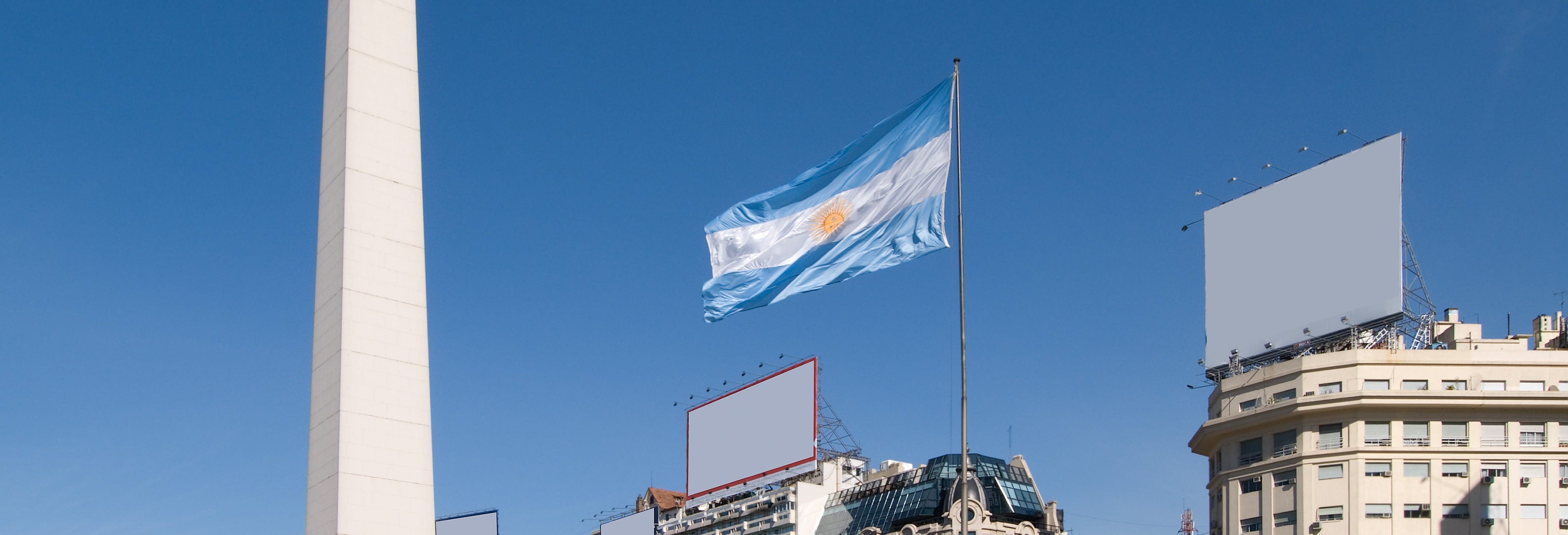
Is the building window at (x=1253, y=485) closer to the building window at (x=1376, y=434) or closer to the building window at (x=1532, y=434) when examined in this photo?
the building window at (x=1376, y=434)

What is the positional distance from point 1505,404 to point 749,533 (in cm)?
4110

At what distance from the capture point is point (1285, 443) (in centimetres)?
6412

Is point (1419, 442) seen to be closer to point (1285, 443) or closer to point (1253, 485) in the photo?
point (1285, 443)

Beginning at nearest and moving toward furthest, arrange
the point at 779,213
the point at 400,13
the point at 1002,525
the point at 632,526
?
the point at 779,213 → the point at 400,13 → the point at 1002,525 → the point at 632,526

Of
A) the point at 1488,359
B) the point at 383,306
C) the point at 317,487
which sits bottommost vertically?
the point at 317,487

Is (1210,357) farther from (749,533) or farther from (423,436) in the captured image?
(423,436)

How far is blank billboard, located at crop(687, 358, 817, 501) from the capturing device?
271 feet

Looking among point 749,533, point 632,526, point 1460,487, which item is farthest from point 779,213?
point 632,526

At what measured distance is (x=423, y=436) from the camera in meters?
31.3

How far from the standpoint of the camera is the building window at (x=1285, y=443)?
63812mm

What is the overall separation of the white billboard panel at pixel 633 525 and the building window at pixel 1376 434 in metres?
46.5

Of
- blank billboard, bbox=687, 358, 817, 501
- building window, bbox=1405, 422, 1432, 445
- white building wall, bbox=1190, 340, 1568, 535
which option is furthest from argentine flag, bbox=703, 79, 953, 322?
blank billboard, bbox=687, 358, 817, 501

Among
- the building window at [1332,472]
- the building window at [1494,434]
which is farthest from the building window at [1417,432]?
the building window at [1332,472]

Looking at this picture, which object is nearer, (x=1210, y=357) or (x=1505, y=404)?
(x=1505, y=404)
